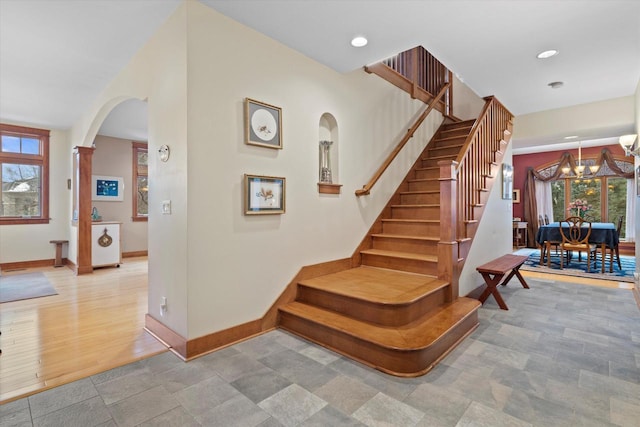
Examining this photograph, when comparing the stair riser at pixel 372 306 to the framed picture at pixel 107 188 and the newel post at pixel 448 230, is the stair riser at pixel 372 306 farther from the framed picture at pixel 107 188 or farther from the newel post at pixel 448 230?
the framed picture at pixel 107 188

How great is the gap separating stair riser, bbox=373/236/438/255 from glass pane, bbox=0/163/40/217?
682 centimetres

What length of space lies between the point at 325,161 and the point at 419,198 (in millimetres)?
1677

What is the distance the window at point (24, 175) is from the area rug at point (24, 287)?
4.54 ft

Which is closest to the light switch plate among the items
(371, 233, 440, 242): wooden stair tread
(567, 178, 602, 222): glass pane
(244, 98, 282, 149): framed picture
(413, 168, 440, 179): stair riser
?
(244, 98, 282, 149): framed picture

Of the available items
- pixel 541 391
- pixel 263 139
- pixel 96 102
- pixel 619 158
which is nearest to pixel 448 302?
pixel 541 391

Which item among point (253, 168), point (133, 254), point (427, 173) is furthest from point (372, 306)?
point (133, 254)

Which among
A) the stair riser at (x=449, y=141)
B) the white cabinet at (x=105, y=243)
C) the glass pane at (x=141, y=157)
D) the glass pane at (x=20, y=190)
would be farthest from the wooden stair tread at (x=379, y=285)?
the glass pane at (x=20, y=190)

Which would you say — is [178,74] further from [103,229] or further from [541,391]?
[103,229]

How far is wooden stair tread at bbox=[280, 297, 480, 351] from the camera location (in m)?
2.32

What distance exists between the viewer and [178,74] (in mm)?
2602

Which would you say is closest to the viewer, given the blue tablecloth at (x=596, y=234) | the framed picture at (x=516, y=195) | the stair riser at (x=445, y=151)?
the stair riser at (x=445, y=151)

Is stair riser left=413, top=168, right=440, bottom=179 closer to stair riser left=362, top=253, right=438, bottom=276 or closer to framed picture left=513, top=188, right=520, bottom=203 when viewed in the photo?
stair riser left=362, top=253, right=438, bottom=276

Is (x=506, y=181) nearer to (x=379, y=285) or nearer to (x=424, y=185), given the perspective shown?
(x=424, y=185)

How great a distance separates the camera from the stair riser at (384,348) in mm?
2213
